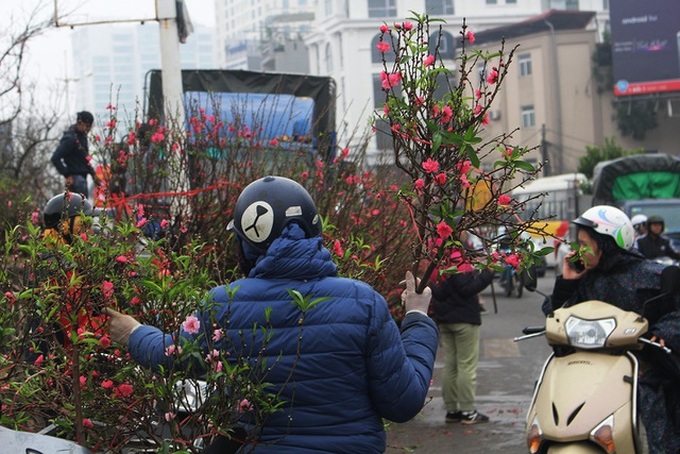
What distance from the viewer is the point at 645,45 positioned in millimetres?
55906

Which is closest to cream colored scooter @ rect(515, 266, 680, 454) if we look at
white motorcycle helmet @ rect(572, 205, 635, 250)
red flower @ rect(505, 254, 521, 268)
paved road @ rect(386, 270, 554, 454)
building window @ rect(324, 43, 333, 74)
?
white motorcycle helmet @ rect(572, 205, 635, 250)

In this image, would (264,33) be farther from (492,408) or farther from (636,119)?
(492,408)

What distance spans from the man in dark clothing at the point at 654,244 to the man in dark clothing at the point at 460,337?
6.67 metres

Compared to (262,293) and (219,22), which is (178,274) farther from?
(219,22)

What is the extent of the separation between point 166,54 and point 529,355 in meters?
5.83

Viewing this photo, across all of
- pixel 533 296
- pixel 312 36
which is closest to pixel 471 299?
pixel 533 296

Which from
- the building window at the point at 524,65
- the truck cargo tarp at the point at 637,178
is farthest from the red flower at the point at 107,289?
the building window at the point at 524,65

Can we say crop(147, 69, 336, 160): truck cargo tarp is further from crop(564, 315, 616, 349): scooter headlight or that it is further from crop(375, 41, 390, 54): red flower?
crop(375, 41, 390, 54): red flower

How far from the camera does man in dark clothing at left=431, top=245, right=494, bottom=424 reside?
9562 millimetres

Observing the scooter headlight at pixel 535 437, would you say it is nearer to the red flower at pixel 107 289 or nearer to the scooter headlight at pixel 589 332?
the scooter headlight at pixel 589 332

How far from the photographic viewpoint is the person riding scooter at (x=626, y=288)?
5.89 metres

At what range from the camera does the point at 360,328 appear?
3.33 metres

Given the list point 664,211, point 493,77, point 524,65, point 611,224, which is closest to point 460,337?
point 611,224

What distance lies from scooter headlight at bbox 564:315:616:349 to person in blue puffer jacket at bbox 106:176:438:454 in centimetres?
256
